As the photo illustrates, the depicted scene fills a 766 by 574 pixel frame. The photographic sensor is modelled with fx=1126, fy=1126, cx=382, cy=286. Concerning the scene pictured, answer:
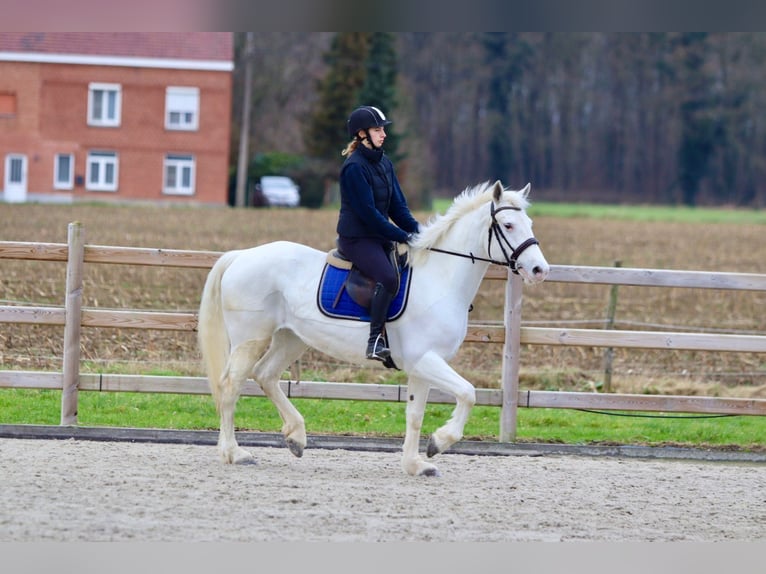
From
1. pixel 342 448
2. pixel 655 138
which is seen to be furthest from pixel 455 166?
pixel 342 448

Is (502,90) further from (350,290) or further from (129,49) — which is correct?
(350,290)

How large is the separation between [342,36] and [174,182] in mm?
12934

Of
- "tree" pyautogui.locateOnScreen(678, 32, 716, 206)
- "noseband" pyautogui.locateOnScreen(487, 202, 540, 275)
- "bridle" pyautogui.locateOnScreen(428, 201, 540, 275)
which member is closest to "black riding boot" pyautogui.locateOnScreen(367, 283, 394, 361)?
"bridle" pyautogui.locateOnScreen(428, 201, 540, 275)

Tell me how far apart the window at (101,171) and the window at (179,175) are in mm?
2384

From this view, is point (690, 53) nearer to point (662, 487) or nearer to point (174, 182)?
point (174, 182)

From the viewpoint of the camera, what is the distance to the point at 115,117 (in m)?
51.6

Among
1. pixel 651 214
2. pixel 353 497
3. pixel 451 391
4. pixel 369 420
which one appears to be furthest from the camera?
pixel 651 214

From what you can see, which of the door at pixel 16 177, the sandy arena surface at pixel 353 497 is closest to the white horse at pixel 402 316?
the sandy arena surface at pixel 353 497

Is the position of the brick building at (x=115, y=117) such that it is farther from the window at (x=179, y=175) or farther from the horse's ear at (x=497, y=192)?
the horse's ear at (x=497, y=192)

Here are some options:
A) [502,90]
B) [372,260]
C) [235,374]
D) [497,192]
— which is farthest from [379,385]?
[502,90]

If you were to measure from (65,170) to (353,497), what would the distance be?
47.1 metres

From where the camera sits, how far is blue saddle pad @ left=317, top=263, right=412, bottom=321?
26.2 feet

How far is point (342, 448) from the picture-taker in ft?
30.0

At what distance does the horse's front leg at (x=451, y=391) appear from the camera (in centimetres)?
775
